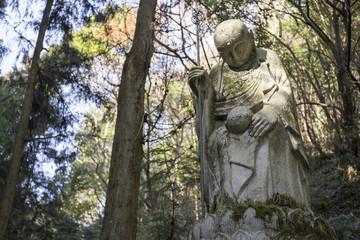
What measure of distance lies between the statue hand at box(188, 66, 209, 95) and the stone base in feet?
5.08

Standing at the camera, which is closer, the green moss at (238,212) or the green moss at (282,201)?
the green moss at (238,212)

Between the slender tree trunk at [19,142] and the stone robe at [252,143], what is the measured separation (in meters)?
6.05

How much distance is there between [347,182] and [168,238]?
4.58 meters

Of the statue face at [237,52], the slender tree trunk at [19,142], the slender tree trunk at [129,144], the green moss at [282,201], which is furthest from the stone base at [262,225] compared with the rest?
the slender tree trunk at [19,142]

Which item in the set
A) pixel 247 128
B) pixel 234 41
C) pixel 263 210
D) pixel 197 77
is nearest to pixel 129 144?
pixel 197 77

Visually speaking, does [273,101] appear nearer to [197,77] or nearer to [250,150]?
[250,150]

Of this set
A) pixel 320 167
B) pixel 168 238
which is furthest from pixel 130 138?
pixel 320 167

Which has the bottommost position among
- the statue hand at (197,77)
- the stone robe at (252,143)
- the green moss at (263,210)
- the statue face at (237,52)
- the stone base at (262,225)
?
the stone base at (262,225)

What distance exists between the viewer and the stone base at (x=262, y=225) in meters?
3.08

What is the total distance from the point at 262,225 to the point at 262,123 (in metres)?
0.97

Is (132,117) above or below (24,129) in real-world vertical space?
below

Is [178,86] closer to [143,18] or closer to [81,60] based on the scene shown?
[81,60]

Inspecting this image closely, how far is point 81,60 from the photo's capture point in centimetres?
1092

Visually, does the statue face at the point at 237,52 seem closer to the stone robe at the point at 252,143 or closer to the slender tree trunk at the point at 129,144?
the stone robe at the point at 252,143
